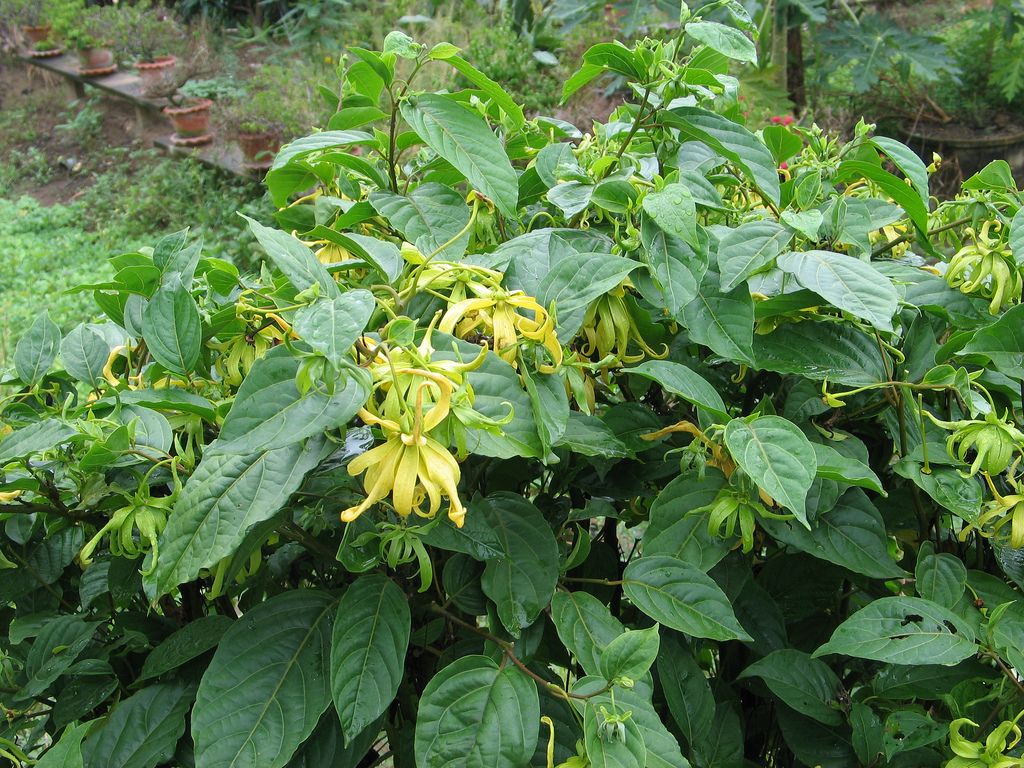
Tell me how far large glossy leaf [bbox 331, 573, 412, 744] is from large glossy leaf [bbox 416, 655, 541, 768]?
0.03 m

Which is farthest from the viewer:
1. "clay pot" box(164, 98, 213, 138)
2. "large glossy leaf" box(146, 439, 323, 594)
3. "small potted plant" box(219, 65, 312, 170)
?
"clay pot" box(164, 98, 213, 138)

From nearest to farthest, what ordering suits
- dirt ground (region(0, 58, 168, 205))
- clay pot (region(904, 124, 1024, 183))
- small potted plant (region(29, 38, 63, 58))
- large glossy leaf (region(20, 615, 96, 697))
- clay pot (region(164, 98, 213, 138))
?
large glossy leaf (region(20, 615, 96, 697))
clay pot (region(904, 124, 1024, 183))
clay pot (region(164, 98, 213, 138))
dirt ground (region(0, 58, 168, 205))
small potted plant (region(29, 38, 63, 58))

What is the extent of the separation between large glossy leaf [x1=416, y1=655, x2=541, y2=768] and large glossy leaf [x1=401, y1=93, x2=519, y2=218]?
0.37 metres

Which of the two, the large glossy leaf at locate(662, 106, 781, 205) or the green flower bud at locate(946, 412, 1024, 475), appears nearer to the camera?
the green flower bud at locate(946, 412, 1024, 475)

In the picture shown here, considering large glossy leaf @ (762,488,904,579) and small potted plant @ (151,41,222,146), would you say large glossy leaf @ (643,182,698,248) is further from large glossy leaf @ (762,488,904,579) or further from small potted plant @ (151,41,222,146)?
small potted plant @ (151,41,222,146)

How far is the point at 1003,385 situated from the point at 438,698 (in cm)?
56

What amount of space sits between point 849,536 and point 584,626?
0.77 feet

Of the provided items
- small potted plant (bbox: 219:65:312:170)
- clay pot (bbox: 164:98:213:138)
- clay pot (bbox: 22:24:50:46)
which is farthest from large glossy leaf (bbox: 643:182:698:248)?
clay pot (bbox: 22:24:50:46)

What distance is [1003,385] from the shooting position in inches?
33.3

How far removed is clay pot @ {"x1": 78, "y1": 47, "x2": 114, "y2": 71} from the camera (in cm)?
641

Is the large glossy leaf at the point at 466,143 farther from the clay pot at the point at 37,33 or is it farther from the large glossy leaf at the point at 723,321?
the clay pot at the point at 37,33

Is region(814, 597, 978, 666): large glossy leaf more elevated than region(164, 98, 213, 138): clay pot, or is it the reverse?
region(814, 597, 978, 666): large glossy leaf

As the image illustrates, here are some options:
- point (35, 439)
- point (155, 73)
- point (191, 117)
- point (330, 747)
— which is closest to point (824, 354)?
point (330, 747)

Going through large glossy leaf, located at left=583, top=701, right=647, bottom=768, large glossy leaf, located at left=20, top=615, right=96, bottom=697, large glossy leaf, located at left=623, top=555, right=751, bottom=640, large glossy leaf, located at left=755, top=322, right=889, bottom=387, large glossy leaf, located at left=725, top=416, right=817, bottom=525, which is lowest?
large glossy leaf, located at left=20, top=615, right=96, bottom=697
